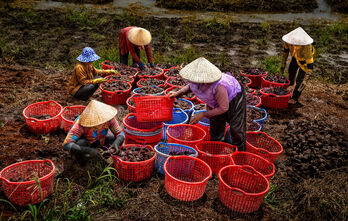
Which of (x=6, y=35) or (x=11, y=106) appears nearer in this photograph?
(x=11, y=106)

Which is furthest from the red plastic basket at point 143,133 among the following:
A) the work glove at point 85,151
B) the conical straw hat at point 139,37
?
the conical straw hat at point 139,37

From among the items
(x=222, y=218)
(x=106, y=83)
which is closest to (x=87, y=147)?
(x=222, y=218)

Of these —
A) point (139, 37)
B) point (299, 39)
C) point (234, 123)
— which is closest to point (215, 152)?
point (234, 123)

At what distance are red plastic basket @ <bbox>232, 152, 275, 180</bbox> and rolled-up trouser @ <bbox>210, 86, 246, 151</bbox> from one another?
0.21m

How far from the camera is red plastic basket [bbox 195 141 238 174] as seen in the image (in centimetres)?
370

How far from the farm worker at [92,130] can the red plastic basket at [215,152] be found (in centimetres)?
116

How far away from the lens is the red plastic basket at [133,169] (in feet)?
11.2

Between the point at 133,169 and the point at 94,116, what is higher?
the point at 94,116

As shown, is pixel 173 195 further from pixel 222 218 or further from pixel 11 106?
pixel 11 106

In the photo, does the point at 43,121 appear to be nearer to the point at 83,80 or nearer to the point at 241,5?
the point at 83,80

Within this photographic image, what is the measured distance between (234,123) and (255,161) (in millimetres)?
590

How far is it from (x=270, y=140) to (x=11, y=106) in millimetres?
4755

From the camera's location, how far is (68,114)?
473 cm

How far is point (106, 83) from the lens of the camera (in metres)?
5.93
